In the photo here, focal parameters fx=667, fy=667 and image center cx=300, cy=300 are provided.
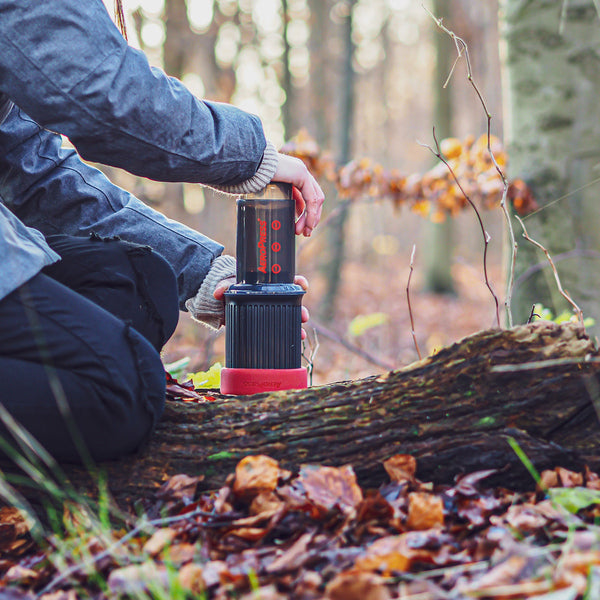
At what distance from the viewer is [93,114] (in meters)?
1.64

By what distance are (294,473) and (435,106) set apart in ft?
38.2

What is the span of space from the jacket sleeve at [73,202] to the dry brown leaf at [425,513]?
4.29 feet

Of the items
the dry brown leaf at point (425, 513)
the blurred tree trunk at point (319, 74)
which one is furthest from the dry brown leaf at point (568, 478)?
the blurred tree trunk at point (319, 74)

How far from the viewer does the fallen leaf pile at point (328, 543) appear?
1192mm

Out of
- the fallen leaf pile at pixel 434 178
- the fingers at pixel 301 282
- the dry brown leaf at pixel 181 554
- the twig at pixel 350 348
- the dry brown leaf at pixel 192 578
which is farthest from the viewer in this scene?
the fallen leaf pile at pixel 434 178

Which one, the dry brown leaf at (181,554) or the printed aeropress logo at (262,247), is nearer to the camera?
the dry brown leaf at (181,554)

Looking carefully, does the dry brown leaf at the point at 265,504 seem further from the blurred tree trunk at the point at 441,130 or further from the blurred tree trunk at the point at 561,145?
the blurred tree trunk at the point at 441,130

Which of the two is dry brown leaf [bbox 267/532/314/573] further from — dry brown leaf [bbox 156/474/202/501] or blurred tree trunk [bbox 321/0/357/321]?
blurred tree trunk [bbox 321/0/357/321]

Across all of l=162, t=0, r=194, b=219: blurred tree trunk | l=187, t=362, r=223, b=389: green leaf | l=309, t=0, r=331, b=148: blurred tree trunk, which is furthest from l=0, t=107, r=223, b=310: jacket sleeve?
l=309, t=0, r=331, b=148: blurred tree trunk

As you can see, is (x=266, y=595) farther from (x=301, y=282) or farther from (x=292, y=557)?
(x=301, y=282)

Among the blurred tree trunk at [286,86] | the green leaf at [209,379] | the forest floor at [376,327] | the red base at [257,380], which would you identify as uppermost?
the blurred tree trunk at [286,86]

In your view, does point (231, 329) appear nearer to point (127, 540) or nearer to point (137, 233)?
point (137, 233)

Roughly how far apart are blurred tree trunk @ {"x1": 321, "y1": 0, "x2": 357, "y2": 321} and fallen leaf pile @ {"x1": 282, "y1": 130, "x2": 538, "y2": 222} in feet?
16.5

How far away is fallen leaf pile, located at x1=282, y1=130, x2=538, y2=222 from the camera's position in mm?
4590
